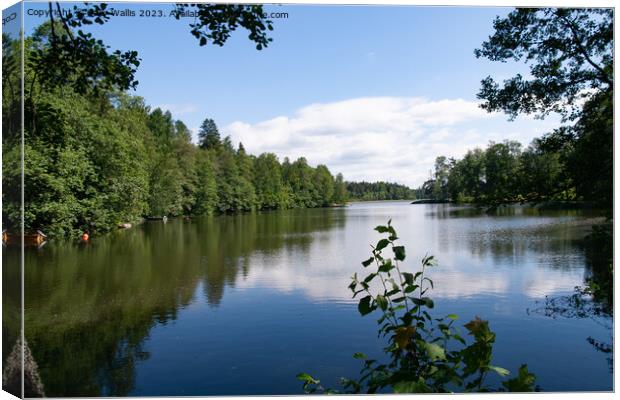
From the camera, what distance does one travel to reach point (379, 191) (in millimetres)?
12180

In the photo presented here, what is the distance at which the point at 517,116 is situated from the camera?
4.69m

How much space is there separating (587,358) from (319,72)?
379cm

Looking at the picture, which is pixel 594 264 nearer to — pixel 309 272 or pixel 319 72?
pixel 309 272

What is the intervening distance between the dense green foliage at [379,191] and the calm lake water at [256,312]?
124 cm

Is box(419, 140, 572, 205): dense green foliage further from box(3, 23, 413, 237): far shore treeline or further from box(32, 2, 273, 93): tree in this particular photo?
box(3, 23, 413, 237): far shore treeline

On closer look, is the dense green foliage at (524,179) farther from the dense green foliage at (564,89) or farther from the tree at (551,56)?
the tree at (551,56)

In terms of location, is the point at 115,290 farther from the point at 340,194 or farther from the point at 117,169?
the point at 340,194

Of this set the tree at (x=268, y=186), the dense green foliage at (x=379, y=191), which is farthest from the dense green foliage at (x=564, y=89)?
the tree at (x=268, y=186)

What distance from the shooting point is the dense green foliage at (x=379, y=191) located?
1026 centimetres

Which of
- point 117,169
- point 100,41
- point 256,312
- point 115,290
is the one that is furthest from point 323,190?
point 100,41

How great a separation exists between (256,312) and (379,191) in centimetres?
606

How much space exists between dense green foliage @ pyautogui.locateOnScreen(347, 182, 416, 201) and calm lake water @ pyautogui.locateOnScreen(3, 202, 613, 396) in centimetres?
124

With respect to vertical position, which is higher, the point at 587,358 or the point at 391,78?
the point at 391,78

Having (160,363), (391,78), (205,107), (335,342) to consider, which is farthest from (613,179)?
(160,363)
